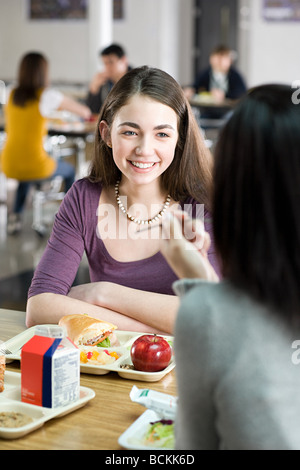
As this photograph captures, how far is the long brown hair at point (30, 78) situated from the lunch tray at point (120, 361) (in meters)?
4.04

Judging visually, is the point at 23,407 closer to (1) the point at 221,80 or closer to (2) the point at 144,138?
(2) the point at 144,138

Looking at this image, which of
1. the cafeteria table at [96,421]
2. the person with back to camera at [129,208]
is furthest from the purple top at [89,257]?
the cafeteria table at [96,421]

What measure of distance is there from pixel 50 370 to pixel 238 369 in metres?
Answer: 0.46

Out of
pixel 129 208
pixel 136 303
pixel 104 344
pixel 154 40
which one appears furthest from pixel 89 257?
pixel 154 40

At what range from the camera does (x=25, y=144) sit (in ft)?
18.2

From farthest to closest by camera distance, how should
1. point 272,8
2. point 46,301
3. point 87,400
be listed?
point 272,8 → point 46,301 → point 87,400

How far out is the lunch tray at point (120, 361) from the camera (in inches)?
52.1

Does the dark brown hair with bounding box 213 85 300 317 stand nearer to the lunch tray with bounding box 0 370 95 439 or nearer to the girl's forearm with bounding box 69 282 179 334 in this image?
the lunch tray with bounding box 0 370 95 439

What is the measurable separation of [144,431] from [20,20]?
1152 centimetres

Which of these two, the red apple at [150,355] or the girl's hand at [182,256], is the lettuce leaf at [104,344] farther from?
the girl's hand at [182,256]

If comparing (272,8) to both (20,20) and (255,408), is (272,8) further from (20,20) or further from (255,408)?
(255,408)

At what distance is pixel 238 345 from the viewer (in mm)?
772

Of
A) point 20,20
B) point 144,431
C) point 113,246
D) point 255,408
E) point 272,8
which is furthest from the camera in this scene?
point 20,20

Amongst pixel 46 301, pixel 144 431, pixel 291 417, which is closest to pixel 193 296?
pixel 291 417
